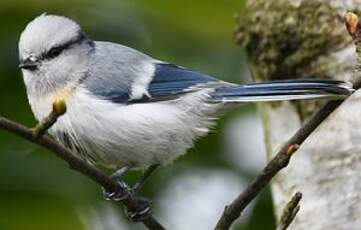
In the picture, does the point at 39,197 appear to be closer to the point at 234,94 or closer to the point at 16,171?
the point at 16,171

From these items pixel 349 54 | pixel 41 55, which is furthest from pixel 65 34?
pixel 349 54

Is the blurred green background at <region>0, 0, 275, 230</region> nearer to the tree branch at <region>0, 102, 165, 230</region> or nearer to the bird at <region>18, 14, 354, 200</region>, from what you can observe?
the bird at <region>18, 14, 354, 200</region>

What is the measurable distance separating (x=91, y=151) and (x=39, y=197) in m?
0.41

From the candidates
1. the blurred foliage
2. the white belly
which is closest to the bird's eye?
the white belly

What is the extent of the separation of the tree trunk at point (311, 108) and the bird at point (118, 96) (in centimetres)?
23

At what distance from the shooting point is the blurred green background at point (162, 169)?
2564 millimetres

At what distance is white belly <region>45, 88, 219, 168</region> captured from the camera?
7.11ft

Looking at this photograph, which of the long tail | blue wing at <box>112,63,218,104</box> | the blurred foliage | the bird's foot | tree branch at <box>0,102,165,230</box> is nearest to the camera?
tree branch at <box>0,102,165,230</box>

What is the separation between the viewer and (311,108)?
2.46m

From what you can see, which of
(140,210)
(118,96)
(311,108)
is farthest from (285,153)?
(311,108)

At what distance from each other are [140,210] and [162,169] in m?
0.83

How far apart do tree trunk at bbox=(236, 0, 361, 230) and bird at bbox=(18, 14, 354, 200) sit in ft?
0.76

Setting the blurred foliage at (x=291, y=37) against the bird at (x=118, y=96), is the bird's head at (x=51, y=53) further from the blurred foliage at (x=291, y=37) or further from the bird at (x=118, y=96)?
the blurred foliage at (x=291, y=37)

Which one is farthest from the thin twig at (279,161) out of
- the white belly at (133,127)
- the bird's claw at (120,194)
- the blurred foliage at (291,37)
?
the blurred foliage at (291,37)
